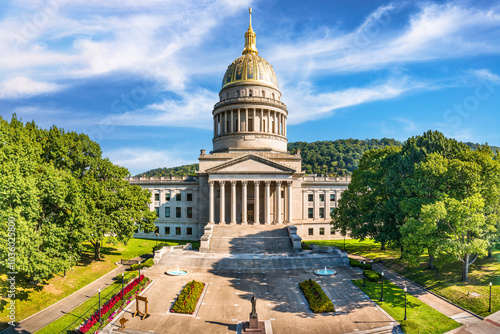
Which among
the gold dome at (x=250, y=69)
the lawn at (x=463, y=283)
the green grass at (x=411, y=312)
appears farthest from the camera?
the gold dome at (x=250, y=69)

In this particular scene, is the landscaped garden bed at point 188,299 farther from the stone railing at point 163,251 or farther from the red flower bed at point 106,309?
the stone railing at point 163,251

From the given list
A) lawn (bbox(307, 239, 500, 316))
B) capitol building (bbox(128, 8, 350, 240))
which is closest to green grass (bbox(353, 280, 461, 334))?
lawn (bbox(307, 239, 500, 316))

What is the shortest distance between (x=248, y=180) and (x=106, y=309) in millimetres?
35431

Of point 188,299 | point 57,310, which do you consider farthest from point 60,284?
point 188,299

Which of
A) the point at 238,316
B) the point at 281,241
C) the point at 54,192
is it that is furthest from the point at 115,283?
the point at 281,241

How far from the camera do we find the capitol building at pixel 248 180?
59281 mm

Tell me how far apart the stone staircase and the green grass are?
54.7ft

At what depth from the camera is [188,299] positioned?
29.2 meters

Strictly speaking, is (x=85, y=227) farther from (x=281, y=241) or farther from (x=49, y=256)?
(x=281, y=241)

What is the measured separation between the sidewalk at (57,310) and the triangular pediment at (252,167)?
28.2 metres

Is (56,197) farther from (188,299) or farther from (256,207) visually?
(256,207)

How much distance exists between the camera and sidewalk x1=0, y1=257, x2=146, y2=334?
25516 mm

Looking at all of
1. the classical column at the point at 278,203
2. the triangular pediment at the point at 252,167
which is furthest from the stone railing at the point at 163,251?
the classical column at the point at 278,203

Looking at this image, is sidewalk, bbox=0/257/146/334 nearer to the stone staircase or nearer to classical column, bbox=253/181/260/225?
the stone staircase
